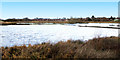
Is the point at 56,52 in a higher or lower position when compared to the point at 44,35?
higher

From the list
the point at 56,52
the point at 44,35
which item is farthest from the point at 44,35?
the point at 56,52

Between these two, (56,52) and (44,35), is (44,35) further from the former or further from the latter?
(56,52)

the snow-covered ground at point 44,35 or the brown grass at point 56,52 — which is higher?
the brown grass at point 56,52

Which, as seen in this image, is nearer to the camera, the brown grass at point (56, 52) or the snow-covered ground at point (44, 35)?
the brown grass at point (56, 52)

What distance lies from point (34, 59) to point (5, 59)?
1.33m

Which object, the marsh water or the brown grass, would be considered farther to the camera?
the marsh water

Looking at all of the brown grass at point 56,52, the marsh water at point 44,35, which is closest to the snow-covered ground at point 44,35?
the marsh water at point 44,35

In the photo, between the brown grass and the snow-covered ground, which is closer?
the brown grass

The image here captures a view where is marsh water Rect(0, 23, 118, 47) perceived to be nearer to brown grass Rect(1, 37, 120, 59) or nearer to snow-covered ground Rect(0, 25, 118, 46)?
snow-covered ground Rect(0, 25, 118, 46)

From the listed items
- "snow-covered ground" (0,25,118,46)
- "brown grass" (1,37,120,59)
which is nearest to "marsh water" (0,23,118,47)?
"snow-covered ground" (0,25,118,46)

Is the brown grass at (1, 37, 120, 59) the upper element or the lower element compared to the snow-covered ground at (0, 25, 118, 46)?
upper

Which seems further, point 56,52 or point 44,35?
point 44,35

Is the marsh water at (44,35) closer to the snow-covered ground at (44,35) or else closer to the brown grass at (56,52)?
the snow-covered ground at (44,35)

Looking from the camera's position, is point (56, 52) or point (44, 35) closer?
point (56, 52)
